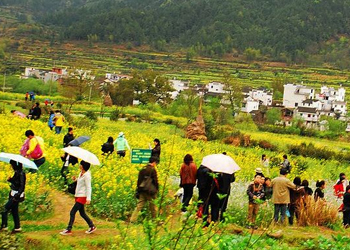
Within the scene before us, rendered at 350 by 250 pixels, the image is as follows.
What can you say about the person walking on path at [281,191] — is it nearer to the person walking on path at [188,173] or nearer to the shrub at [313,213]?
the shrub at [313,213]

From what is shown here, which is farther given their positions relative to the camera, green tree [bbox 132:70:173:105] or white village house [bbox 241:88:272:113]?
white village house [bbox 241:88:272:113]

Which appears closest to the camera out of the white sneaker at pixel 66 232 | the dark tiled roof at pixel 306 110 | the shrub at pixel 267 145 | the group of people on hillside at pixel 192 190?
the group of people on hillside at pixel 192 190

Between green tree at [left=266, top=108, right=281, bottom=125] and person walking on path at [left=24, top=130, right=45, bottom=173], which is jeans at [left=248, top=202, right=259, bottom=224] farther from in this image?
green tree at [left=266, top=108, right=281, bottom=125]

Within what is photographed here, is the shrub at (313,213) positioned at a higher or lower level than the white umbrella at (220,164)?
lower

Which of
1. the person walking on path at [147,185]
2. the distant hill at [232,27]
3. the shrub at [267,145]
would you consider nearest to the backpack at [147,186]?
the person walking on path at [147,185]

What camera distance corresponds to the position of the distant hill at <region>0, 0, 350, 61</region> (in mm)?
133875

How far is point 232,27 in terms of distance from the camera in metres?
143

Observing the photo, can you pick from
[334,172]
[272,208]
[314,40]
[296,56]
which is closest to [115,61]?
[296,56]

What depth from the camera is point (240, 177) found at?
60.7 feet

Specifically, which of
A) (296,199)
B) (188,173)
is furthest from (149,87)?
(188,173)

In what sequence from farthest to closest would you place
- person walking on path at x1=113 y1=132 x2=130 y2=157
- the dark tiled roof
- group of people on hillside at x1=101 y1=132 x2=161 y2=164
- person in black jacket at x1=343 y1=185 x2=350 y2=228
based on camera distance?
the dark tiled roof → person walking on path at x1=113 y1=132 x2=130 y2=157 → group of people on hillside at x1=101 y1=132 x2=161 y2=164 → person in black jacket at x1=343 y1=185 x2=350 y2=228

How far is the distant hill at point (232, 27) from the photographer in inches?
5271

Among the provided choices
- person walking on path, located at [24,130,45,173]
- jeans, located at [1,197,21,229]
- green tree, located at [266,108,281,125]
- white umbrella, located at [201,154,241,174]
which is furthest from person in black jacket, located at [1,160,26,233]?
green tree, located at [266,108,281,125]

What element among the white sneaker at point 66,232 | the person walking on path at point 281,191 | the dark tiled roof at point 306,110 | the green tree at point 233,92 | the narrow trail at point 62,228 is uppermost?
the green tree at point 233,92
